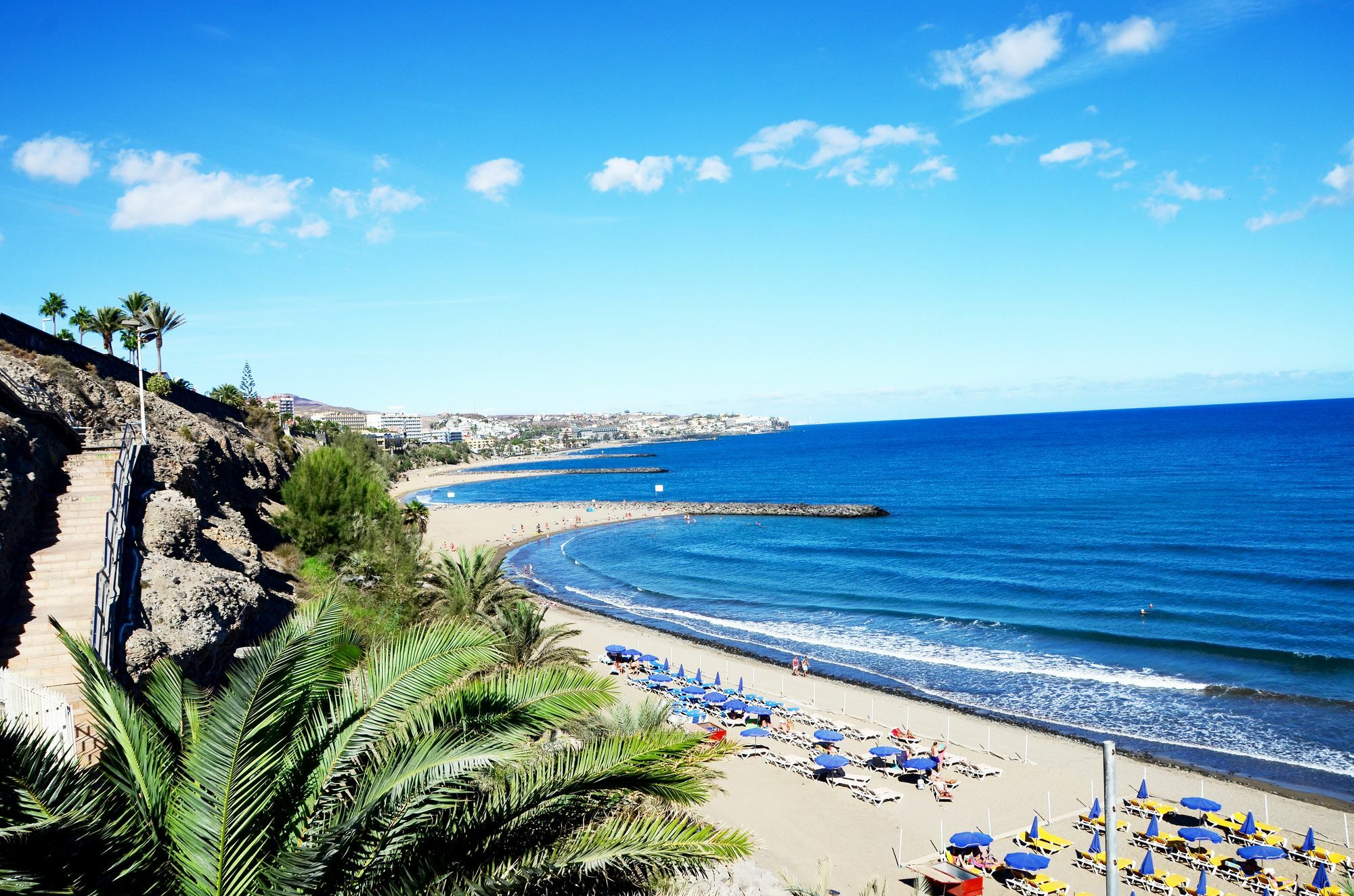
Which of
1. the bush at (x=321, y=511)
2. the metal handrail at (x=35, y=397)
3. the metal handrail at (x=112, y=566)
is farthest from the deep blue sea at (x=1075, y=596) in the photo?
the metal handrail at (x=35, y=397)

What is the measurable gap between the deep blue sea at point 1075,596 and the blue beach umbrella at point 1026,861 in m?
8.94

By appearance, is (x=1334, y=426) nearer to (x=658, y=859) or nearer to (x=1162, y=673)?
(x=1162, y=673)

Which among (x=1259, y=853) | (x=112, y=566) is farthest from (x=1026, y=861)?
(x=112, y=566)

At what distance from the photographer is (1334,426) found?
151625mm

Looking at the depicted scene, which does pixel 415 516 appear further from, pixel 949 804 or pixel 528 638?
pixel 949 804

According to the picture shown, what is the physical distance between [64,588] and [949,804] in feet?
59.3

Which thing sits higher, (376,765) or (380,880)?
(376,765)

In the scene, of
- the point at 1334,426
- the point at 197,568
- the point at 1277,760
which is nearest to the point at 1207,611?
the point at 1277,760

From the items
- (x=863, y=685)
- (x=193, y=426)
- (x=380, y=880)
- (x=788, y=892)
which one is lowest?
(x=863, y=685)

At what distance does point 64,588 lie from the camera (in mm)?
11906

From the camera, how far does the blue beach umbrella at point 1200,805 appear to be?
1773cm

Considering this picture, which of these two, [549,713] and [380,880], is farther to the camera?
[549,713]

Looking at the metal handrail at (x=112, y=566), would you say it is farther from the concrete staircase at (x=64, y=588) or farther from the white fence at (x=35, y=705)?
the white fence at (x=35, y=705)

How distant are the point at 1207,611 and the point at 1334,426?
151m
